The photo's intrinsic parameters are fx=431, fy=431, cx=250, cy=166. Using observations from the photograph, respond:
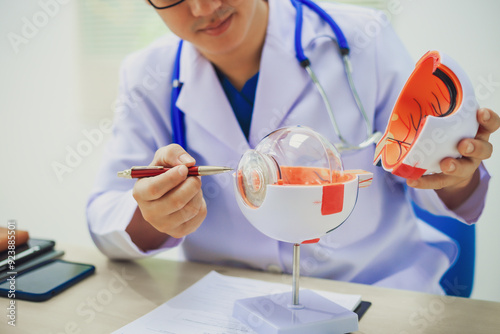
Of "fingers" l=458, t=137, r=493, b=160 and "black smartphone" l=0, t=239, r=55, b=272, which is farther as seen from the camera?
"black smartphone" l=0, t=239, r=55, b=272

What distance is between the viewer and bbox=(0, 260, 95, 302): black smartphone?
0.71 meters

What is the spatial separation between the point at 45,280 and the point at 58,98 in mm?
1785

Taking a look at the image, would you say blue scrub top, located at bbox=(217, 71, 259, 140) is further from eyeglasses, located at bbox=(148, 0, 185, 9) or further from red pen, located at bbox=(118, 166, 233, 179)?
red pen, located at bbox=(118, 166, 233, 179)

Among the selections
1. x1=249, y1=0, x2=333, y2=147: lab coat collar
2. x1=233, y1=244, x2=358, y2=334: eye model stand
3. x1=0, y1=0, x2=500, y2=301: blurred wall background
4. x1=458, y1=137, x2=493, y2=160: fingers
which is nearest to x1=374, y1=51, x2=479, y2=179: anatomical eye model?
x1=458, y1=137, x2=493, y2=160: fingers

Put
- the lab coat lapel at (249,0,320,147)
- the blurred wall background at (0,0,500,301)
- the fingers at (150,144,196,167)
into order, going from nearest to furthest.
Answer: the fingers at (150,144,196,167) → the lab coat lapel at (249,0,320,147) → the blurred wall background at (0,0,500,301)

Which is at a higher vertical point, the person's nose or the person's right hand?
the person's nose

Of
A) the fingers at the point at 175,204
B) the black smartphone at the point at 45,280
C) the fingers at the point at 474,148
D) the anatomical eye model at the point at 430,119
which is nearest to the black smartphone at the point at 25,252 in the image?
the black smartphone at the point at 45,280

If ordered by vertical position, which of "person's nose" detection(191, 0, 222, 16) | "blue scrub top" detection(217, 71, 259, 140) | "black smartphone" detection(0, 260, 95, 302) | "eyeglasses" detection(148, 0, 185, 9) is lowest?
"black smartphone" detection(0, 260, 95, 302)

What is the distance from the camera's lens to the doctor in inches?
34.6

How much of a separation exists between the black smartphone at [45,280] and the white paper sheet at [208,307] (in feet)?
0.66

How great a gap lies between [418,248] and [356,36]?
0.49 m

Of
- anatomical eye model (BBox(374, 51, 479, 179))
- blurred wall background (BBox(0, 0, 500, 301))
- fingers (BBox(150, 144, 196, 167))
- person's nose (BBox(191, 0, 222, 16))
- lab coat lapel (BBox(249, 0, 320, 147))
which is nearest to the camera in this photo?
anatomical eye model (BBox(374, 51, 479, 179))

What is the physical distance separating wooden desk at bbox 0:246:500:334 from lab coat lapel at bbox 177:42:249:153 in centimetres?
27

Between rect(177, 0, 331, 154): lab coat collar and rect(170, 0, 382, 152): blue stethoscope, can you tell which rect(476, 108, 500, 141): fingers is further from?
rect(177, 0, 331, 154): lab coat collar
